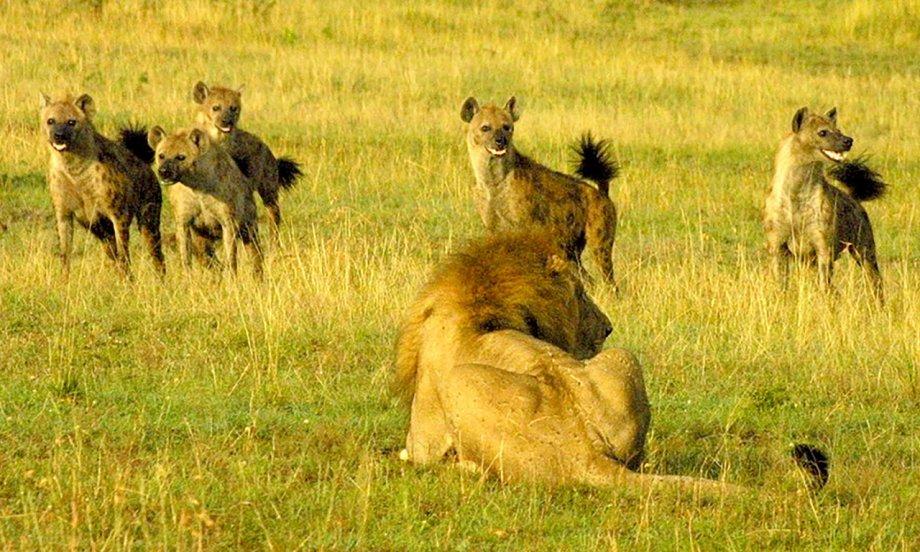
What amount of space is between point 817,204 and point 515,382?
5.37 metres

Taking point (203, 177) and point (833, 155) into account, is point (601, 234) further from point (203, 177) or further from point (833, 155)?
point (203, 177)

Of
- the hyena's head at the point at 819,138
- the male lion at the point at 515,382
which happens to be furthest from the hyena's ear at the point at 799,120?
the male lion at the point at 515,382

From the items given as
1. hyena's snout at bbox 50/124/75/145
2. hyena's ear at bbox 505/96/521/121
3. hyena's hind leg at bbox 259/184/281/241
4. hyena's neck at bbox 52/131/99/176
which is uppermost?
hyena's ear at bbox 505/96/521/121

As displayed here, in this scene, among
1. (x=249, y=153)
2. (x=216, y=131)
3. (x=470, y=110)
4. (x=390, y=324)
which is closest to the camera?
(x=390, y=324)

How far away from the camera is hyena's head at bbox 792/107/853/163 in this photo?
977cm

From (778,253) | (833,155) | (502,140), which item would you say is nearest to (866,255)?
(778,253)

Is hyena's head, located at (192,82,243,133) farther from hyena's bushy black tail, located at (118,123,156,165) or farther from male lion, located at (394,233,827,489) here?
male lion, located at (394,233,827,489)

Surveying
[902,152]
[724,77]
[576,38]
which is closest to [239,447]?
[902,152]

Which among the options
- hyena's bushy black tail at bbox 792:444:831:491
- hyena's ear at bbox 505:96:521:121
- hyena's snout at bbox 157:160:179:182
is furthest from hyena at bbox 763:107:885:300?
hyena's bushy black tail at bbox 792:444:831:491

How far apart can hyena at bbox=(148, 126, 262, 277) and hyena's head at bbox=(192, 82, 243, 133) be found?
1.09 m

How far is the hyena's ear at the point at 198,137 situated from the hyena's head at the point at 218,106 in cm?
105

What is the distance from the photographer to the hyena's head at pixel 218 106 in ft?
Answer: 35.1

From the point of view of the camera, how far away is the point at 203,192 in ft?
30.8

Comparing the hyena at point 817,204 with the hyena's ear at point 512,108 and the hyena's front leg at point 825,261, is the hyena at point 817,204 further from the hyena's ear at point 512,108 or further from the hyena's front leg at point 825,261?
the hyena's ear at point 512,108
